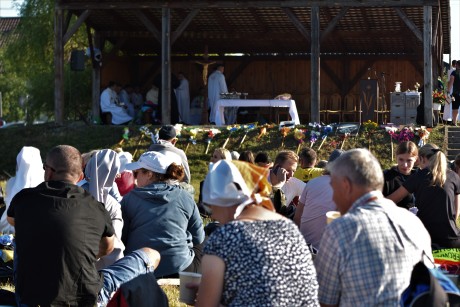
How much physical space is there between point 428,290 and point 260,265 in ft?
2.61

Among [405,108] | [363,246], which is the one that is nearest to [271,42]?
[405,108]

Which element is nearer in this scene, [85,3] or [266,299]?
[266,299]

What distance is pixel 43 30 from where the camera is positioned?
32.0 metres

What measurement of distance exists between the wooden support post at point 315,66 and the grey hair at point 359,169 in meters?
15.5

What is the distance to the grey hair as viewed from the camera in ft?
15.4

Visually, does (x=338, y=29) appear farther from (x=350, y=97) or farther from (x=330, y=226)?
(x=330, y=226)

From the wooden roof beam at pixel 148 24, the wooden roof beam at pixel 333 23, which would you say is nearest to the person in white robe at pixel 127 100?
the wooden roof beam at pixel 148 24

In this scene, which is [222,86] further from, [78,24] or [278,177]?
[278,177]

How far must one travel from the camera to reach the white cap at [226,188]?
4664 millimetres

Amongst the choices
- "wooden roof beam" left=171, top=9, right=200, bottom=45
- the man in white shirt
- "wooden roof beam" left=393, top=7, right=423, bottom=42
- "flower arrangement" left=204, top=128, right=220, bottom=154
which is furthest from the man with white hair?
"wooden roof beam" left=171, top=9, right=200, bottom=45

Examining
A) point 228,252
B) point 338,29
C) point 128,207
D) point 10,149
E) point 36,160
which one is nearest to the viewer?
point 228,252

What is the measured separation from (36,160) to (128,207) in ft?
7.62

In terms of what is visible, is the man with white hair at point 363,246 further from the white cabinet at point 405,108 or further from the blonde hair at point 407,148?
the white cabinet at point 405,108

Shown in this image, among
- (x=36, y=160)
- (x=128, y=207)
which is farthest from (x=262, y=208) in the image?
(x=36, y=160)
